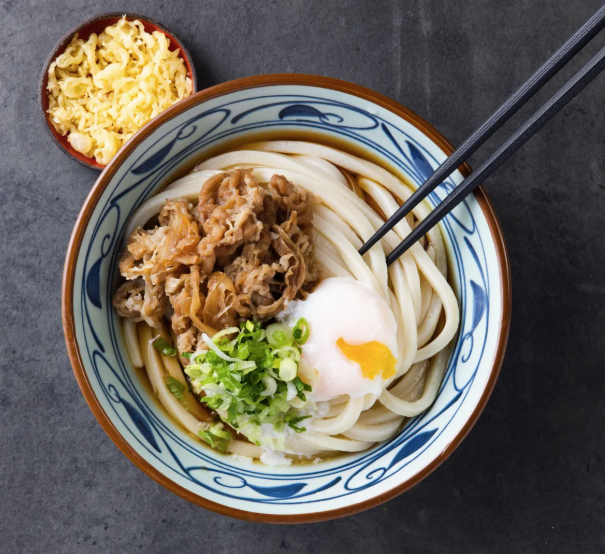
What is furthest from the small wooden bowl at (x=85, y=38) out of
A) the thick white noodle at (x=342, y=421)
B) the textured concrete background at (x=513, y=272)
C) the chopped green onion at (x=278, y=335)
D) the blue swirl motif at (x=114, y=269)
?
the thick white noodle at (x=342, y=421)

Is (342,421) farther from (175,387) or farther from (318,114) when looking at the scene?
(318,114)

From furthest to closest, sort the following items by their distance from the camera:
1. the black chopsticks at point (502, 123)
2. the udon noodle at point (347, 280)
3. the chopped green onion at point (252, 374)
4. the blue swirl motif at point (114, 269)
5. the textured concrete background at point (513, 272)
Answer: the textured concrete background at point (513, 272)
the udon noodle at point (347, 280)
the blue swirl motif at point (114, 269)
the chopped green onion at point (252, 374)
the black chopsticks at point (502, 123)

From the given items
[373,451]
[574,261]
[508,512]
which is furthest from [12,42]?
[508,512]

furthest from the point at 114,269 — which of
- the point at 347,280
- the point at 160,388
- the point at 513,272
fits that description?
the point at 513,272

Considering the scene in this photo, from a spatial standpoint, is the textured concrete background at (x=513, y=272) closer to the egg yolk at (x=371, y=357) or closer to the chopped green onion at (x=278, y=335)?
the egg yolk at (x=371, y=357)

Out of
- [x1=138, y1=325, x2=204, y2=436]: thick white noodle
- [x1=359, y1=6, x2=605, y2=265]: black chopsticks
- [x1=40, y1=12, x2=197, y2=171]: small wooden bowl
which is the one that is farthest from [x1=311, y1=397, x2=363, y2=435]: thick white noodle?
[x1=40, y1=12, x2=197, y2=171]: small wooden bowl

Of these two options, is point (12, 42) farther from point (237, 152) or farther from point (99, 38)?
point (237, 152)

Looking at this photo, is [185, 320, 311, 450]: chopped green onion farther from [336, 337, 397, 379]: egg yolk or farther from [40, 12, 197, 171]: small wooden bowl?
[40, 12, 197, 171]: small wooden bowl
